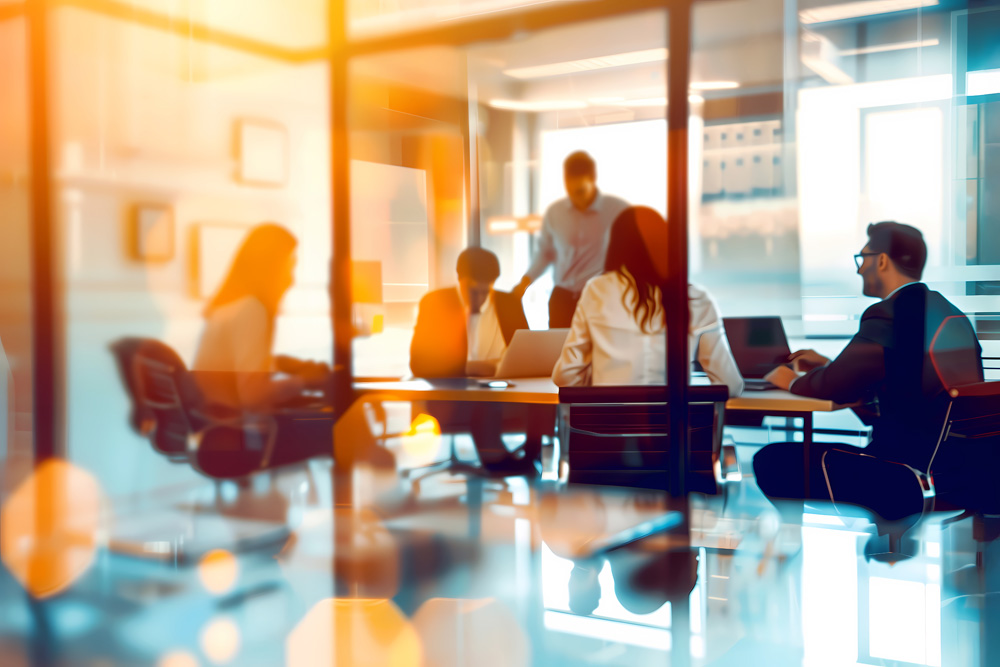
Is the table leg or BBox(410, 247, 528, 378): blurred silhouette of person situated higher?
BBox(410, 247, 528, 378): blurred silhouette of person

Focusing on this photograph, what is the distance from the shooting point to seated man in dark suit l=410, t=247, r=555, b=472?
3466 mm

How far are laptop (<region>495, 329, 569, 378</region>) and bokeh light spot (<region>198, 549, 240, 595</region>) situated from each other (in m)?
1.28

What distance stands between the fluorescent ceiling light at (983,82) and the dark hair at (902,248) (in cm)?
116

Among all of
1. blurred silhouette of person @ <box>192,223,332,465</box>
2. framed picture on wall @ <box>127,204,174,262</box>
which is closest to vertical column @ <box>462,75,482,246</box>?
blurred silhouette of person @ <box>192,223,332,465</box>

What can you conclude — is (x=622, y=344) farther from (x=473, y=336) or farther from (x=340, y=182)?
(x=340, y=182)

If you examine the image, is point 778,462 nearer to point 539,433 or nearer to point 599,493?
point 539,433

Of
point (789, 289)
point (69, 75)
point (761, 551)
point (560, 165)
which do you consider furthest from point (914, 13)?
point (69, 75)

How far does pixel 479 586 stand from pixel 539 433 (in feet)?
4.50

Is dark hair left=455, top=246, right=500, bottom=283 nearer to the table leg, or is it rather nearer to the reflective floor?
the reflective floor

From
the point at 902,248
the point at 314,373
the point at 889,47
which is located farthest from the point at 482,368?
the point at 889,47

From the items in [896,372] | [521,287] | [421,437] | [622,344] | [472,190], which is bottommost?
[421,437]

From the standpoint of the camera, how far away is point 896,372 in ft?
9.01

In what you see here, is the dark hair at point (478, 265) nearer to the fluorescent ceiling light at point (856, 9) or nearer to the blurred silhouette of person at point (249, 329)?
the blurred silhouette of person at point (249, 329)

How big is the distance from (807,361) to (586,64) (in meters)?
1.86
